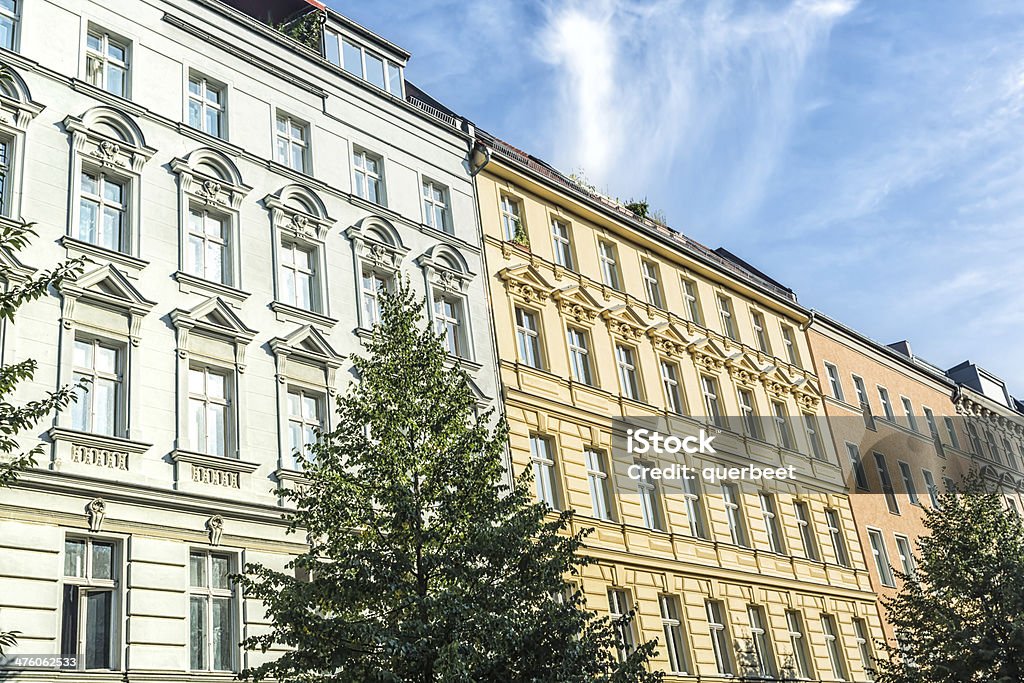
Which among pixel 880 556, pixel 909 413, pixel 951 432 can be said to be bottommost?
pixel 880 556

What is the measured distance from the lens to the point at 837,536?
1518 inches

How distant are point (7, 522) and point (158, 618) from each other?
2910 millimetres

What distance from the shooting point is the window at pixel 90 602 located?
17250mm

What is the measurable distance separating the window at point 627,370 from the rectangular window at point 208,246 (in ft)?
44.5

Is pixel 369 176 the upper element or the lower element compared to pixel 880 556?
upper

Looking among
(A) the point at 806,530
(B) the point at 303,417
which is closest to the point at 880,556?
(A) the point at 806,530

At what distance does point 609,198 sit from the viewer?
1476 inches

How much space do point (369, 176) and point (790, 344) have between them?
20868 millimetres

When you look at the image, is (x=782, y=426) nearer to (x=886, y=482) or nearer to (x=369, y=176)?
(x=886, y=482)

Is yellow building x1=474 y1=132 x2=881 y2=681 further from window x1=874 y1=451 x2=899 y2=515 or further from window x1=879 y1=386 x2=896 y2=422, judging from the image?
window x1=879 y1=386 x2=896 y2=422

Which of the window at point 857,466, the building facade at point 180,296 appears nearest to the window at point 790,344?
the window at point 857,466

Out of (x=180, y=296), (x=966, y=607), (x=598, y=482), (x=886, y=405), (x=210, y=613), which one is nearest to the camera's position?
(x=210, y=613)

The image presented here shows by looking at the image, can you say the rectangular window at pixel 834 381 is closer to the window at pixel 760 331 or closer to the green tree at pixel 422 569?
the window at pixel 760 331

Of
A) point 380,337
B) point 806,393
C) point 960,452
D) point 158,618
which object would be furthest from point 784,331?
point 158,618
